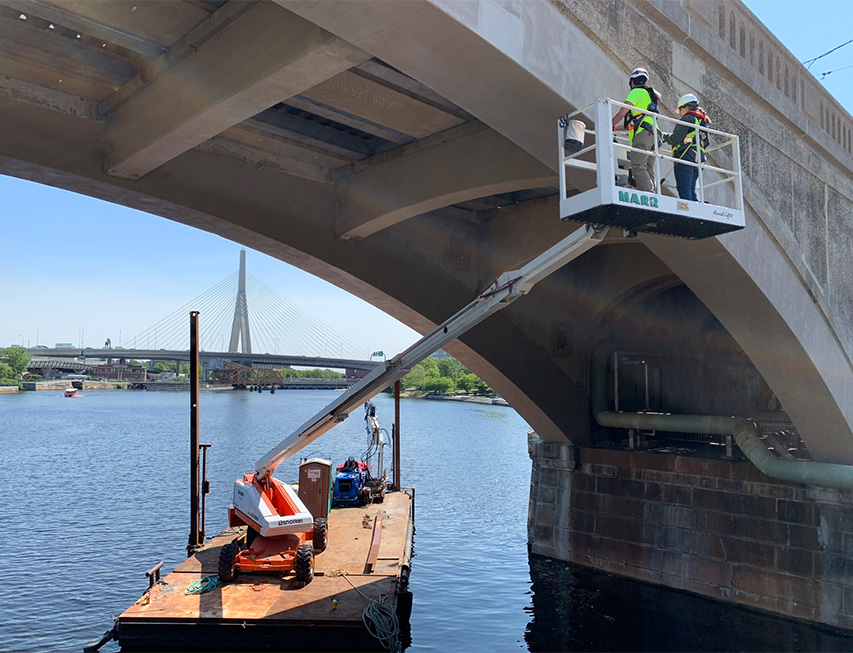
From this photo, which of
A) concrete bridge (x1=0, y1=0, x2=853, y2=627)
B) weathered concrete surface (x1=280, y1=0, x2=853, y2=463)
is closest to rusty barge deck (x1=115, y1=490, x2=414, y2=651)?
concrete bridge (x1=0, y1=0, x2=853, y2=627)

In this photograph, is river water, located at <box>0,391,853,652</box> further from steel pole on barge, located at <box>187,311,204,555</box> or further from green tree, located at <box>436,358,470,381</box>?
green tree, located at <box>436,358,470,381</box>

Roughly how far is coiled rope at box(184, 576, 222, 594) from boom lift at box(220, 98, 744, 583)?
0.69 feet

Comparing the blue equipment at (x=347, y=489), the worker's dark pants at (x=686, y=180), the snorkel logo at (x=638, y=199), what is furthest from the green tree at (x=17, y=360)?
the snorkel logo at (x=638, y=199)

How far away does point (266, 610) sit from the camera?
11.4 m

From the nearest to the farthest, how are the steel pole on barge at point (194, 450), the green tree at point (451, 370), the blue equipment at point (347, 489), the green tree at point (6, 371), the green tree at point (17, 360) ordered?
the steel pole on barge at point (194, 450)
the blue equipment at point (347, 489)
the green tree at point (6, 371)
the green tree at point (451, 370)
the green tree at point (17, 360)

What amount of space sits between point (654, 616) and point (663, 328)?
8.34 m

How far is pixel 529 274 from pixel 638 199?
7.73ft

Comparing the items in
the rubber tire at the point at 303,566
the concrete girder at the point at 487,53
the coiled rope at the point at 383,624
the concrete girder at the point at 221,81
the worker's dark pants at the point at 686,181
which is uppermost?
the concrete girder at the point at 221,81

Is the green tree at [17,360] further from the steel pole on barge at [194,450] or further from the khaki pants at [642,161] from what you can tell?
the khaki pants at [642,161]

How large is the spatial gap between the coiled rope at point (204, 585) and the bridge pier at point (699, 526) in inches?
419

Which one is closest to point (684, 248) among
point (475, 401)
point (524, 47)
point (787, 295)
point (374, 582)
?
point (787, 295)

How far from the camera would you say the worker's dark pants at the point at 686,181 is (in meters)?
8.80

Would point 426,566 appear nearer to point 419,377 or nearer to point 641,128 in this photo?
point 641,128

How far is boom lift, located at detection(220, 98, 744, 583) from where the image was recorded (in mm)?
7785
